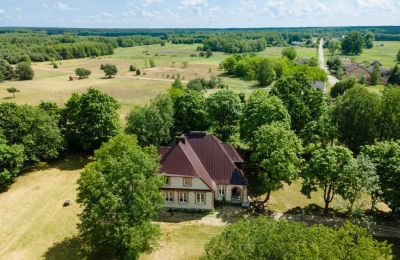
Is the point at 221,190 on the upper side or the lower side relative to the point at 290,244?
lower

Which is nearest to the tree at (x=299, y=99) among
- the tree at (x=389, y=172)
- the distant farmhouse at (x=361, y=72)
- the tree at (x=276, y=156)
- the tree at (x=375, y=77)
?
the tree at (x=276, y=156)

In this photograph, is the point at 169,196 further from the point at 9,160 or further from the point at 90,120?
the point at 9,160

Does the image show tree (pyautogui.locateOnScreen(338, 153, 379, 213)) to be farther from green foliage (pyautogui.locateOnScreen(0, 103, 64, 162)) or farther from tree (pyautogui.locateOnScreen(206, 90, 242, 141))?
green foliage (pyautogui.locateOnScreen(0, 103, 64, 162))

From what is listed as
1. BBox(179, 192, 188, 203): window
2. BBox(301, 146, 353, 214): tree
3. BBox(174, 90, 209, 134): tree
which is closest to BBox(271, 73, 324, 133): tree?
BBox(174, 90, 209, 134): tree

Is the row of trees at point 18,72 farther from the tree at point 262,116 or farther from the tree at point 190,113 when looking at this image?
the tree at point 262,116

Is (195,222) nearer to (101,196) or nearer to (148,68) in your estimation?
(101,196)

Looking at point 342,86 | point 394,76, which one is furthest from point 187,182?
point 394,76

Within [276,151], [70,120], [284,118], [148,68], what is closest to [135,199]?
[276,151]
